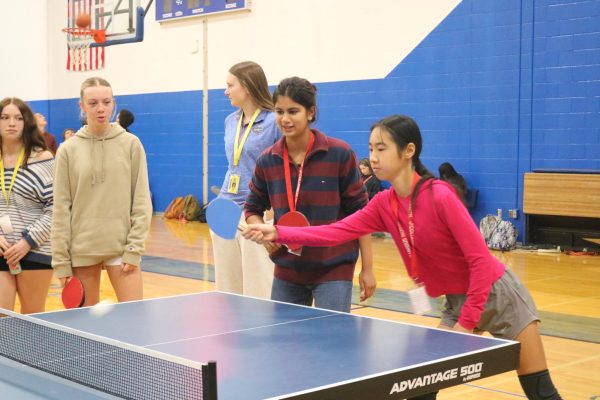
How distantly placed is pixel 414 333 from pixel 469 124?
8.61 meters

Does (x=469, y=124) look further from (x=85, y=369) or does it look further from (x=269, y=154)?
(x=85, y=369)

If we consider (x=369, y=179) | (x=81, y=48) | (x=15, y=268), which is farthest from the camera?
(x=81, y=48)

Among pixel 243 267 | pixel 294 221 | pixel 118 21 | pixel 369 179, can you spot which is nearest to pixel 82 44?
pixel 118 21

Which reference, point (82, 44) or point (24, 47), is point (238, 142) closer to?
point (82, 44)

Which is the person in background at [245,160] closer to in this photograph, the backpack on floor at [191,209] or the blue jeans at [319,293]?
the blue jeans at [319,293]

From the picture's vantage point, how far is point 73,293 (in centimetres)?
387

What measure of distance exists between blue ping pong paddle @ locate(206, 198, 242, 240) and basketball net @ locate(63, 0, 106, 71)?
485 inches

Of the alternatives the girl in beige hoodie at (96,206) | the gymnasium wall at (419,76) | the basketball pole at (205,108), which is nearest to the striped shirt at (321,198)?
the girl in beige hoodie at (96,206)

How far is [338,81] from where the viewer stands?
12.6 meters

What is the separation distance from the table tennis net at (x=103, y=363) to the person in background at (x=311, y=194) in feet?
3.96

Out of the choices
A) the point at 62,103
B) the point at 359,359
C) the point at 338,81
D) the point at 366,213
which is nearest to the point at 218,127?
the point at 338,81

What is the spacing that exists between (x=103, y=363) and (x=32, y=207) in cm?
213

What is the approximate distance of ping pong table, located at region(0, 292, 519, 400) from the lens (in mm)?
2275

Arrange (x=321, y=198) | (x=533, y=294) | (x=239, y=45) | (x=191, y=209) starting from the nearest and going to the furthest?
1. (x=321, y=198)
2. (x=533, y=294)
3. (x=239, y=45)
4. (x=191, y=209)
